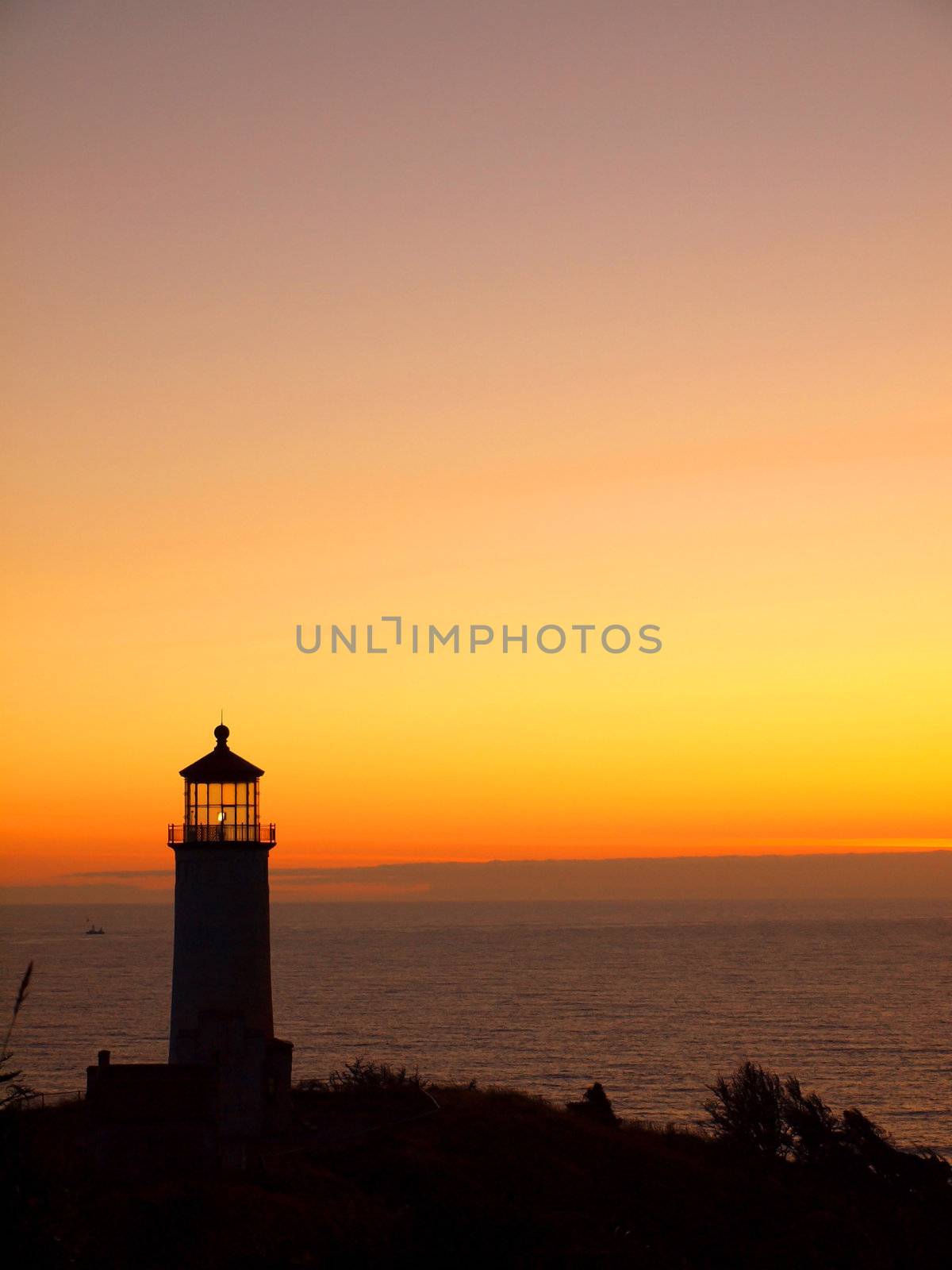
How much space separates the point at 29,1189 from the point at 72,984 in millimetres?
135519

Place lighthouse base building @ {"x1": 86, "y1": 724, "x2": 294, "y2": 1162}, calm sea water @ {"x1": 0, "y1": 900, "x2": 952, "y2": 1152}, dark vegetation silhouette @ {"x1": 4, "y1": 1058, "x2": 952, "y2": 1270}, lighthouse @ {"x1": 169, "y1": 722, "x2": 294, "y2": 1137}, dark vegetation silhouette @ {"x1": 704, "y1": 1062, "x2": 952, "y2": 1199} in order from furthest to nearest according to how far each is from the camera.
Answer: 1. calm sea water @ {"x1": 0, "y1": 900, "x2": 952, "y2": 1152}
2. dark vegetation silhouette @ {"x1": 704, "y1": 1062, "x2": 952, "y2": 1199}
3. lighthouse @ {"x1": 169, "y1": 722, "x2": 294, "y2": 1137}
4. lighthouse base building @ {"x1": 86, "y1": 724, "x2": 294, "y2": 1162}
5. dark vegetation silhouette @ {"x1": 4, "y1": 1058, "x2": 952, "y2": 1270}

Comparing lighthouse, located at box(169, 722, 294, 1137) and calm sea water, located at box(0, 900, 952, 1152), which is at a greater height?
lighthouse, located at box(169, 722, 294, 1137)

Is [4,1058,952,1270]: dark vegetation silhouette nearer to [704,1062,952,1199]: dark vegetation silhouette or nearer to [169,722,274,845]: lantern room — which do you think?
[704,1062,952,1199]: dark vegetation silhouette

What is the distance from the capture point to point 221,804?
104 ft

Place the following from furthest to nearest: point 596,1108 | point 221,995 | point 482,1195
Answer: point 596,1108, point 221,995, point 482,1195

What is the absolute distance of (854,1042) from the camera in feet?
291

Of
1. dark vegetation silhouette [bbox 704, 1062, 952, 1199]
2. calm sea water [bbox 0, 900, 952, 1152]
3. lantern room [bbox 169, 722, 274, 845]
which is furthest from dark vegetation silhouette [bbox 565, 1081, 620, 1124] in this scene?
calm sea water [bbox 0, 900, 952, 1152]

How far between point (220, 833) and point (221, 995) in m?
3.69

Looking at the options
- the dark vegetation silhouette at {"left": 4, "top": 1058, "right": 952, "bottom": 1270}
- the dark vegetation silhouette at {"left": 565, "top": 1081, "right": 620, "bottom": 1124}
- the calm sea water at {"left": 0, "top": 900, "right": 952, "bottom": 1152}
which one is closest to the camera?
the dark vegetation silhouette at {"left": 4, "top": 1058, "right": 952, "bottom": 1270}

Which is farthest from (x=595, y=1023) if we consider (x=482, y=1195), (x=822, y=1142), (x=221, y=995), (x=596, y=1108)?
(x=482, y=1195)

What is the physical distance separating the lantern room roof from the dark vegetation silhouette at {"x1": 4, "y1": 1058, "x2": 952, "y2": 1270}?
27.9ft

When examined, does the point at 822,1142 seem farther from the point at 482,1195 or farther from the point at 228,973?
the point at 228,973

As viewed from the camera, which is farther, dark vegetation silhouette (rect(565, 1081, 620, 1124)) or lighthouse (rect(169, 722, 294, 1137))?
dark vegetation silhouette (rect(565, 1081, 620, 1124))

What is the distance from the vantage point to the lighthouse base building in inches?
1148
